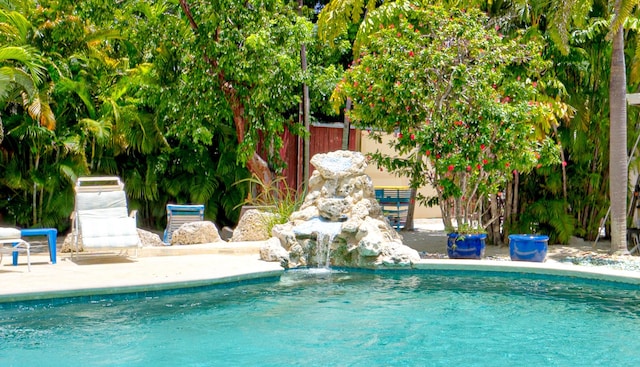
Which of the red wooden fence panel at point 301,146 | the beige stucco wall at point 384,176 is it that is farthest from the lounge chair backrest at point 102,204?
the beige stucco wall at point 384,176

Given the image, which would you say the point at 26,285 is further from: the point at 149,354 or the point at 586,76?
the point at 586,76

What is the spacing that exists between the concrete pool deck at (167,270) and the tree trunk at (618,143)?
0.89 m

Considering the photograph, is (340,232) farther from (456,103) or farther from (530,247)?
(530,247)

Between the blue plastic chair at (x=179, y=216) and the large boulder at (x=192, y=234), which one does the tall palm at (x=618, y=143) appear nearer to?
the large boulder at (x=192, y=234)

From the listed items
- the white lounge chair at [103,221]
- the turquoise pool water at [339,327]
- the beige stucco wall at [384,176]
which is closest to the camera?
the turquoise pool water at [339,327]

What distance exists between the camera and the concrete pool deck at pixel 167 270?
8578 millimetres

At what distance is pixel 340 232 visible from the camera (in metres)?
11.1

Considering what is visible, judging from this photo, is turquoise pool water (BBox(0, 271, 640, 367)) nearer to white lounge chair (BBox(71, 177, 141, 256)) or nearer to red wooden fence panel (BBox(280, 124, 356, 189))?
white lounge chair (BBox(71, 177, 141, 256))

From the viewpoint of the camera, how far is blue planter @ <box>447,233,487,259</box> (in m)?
11.4

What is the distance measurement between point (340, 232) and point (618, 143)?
4.81 m

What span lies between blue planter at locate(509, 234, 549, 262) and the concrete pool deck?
233mm

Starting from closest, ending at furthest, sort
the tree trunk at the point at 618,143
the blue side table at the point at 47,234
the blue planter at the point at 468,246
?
the blue side table at the point at 47,234 < the blue planter at the point at 468,246 < the tree trunk at the point at 618,143

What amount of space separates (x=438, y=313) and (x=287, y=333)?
6.36 ft

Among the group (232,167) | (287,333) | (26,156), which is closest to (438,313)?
(287,333)
